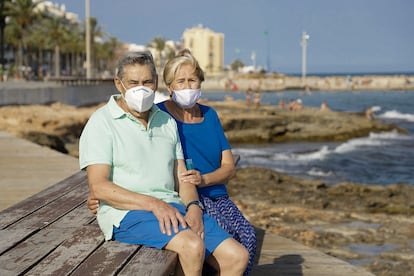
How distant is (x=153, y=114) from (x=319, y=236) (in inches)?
233

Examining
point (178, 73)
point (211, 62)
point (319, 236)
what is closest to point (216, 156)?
point (178, 73)

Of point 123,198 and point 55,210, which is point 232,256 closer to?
point 123,198

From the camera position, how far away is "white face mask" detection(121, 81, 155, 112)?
3.48 m

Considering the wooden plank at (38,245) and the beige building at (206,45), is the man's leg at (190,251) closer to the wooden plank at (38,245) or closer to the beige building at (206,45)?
the wooden plank at (38,245)

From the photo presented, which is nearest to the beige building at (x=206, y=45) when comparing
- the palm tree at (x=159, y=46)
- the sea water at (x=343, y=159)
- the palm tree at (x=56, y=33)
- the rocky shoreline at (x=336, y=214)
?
the palm tree at (x=159, y=46)

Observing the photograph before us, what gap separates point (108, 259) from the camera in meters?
3.18

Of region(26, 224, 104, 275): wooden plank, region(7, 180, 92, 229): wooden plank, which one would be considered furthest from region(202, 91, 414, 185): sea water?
region(26, 224, 104, 275): wooden plank

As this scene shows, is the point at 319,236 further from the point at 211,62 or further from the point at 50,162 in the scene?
the point at 211,62

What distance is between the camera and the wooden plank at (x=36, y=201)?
4285 mm

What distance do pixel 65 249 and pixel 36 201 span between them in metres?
1.61

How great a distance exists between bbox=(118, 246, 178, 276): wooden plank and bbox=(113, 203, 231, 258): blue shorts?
53mm

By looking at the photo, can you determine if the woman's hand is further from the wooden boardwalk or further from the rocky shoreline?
the rocky shoreline

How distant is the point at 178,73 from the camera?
402 cm

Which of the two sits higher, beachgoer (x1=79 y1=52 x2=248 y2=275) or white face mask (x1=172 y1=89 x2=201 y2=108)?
white face mask (x1=172 y1=89 x2=201 y2=108)
